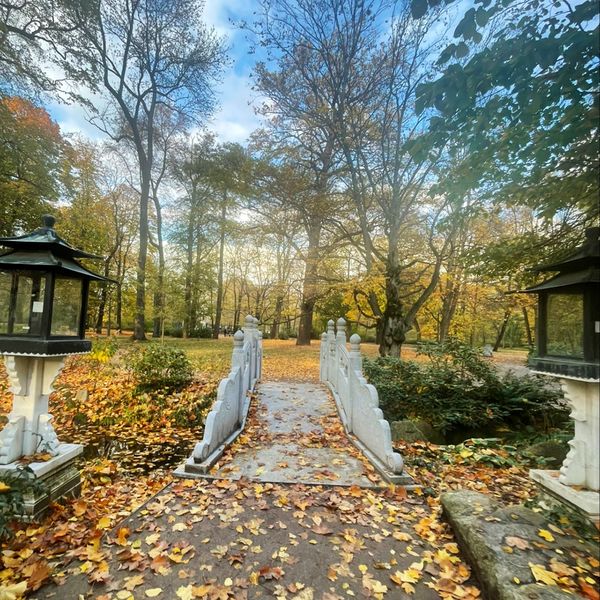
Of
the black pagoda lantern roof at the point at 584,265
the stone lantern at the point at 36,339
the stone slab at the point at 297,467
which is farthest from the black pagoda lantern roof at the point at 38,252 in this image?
the black pagoda lantern roof at the point at 584,265

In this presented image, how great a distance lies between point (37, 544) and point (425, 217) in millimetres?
10311

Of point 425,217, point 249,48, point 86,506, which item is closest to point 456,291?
point 425,217

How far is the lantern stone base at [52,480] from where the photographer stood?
8.67 ft

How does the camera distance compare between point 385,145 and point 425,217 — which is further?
point 425,217

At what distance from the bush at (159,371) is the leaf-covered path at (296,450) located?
2007 millimetres

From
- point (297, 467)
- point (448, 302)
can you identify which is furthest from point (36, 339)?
point (448, 302)

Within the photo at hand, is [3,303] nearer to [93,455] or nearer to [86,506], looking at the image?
[86,506]

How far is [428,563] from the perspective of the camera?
235 centimetres

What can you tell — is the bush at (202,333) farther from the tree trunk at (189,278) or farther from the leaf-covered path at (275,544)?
A: the leaf-covered path at (275,544)

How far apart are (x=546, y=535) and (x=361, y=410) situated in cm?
257

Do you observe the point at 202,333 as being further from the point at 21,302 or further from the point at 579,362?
the point at 579,362

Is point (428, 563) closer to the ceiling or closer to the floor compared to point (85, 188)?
closer to the floor

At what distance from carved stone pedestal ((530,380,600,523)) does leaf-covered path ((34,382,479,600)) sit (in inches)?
32.7

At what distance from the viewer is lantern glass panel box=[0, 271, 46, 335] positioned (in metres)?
2.87
